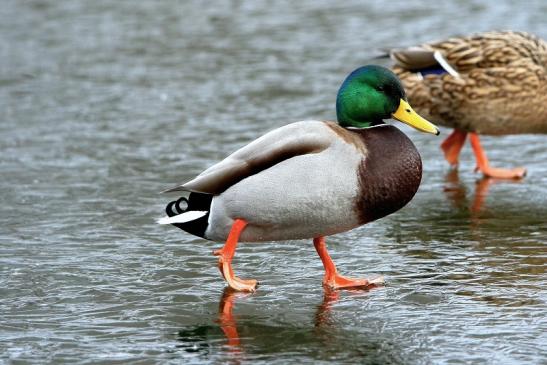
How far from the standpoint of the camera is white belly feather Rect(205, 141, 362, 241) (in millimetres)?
5059

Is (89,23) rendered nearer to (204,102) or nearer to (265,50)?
(265,50)

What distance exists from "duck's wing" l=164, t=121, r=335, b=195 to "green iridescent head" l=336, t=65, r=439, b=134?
0.16 meters

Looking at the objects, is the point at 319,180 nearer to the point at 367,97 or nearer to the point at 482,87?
the point at 367,97

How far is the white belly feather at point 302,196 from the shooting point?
16.6 ft

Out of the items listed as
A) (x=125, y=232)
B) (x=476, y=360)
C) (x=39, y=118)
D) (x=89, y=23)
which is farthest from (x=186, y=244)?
(x=89, y=23)

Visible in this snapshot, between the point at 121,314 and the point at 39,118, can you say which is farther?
the point at 39,118

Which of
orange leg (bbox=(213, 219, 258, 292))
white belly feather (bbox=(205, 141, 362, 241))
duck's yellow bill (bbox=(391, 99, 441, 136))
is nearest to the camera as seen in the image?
white belly feather (bbox=(205, 141, 362, 241))

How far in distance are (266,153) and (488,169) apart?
9.00 feet

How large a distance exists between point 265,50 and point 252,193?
631 centimetres

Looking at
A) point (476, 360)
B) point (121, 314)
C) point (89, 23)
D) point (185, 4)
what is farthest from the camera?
point (185, 4)

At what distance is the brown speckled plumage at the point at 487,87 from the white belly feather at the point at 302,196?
8.53ft

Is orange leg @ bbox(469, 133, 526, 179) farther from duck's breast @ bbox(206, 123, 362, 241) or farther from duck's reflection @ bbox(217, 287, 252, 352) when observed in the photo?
duck's reflection @ bbox(217, 287, 252, 352)

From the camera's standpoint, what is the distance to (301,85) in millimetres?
10062

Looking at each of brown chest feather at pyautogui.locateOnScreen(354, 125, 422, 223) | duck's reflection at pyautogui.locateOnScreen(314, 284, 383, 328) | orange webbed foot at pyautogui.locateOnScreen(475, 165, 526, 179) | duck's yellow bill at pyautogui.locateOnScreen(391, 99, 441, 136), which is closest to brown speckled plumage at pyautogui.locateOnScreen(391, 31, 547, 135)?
orange webbed foot at pyautogui.locateOnScreen(475, 165, 526, 179)
